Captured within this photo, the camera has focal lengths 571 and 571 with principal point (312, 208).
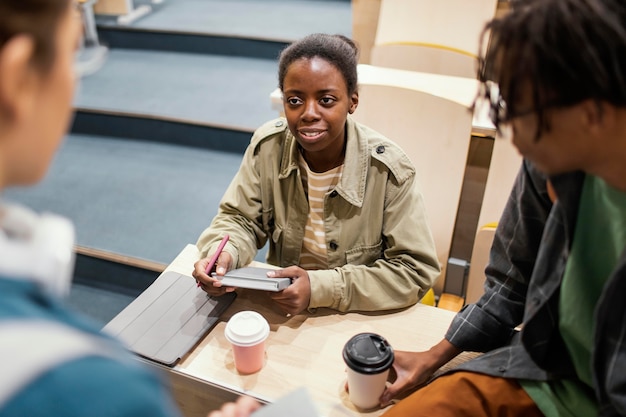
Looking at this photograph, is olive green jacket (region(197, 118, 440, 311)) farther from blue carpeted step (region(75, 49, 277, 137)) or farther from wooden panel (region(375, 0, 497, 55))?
blue carpeted step (region(75, 49, 277, 137))

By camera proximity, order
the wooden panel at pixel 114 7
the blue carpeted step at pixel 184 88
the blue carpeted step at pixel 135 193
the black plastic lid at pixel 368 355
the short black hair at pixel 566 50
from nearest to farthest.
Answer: the short black hair at pixel 566 50, the black plastic lid at pixel 368 355, the blue carpeted step at pixel 135 193, the blue carpeted step at pixel 184 88, the wooden panel at pixel 114 7

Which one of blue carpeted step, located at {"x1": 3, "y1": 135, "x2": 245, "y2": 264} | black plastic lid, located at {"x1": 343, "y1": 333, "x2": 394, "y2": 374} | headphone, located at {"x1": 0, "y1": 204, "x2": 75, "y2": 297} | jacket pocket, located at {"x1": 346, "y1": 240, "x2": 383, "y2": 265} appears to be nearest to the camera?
headphone, located at {"x1": 0, "y1": 204, "x2": 75, "y2": 297}

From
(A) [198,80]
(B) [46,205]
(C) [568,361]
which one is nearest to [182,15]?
(A) [198,80]

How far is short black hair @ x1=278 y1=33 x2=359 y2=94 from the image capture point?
120 centimetres

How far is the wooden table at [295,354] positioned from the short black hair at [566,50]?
1.96 ft

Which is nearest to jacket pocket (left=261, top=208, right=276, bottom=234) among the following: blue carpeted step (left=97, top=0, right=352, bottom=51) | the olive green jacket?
the olive green jacket

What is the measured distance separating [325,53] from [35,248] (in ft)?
3.00

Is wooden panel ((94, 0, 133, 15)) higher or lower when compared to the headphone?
lower

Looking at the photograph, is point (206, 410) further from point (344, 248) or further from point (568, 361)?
point (568, 361)

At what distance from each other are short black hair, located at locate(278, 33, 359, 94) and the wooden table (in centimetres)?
50

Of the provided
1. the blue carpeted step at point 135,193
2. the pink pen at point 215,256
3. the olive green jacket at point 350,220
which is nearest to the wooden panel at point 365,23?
the blue carpeted step at point 135,193

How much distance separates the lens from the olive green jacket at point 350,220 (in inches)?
46.4

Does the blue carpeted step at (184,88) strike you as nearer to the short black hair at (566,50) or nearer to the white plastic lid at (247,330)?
the white plastic lid at (247,330)

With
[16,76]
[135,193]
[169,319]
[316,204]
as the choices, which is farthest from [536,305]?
[135,193]
